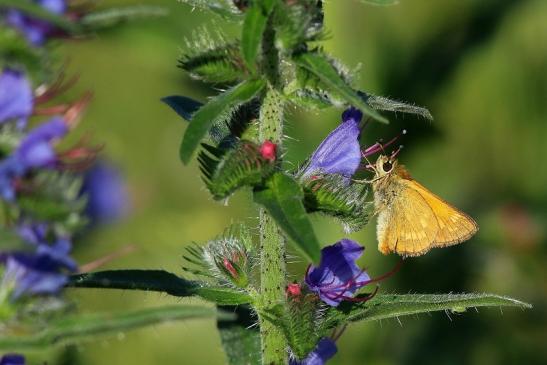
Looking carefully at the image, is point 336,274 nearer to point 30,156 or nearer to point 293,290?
point 293,290

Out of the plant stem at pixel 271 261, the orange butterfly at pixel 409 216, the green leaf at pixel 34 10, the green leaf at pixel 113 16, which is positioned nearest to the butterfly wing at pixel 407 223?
the orange butterfly at pixel 409 216

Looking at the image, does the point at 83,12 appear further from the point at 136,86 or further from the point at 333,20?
the point at 136,86

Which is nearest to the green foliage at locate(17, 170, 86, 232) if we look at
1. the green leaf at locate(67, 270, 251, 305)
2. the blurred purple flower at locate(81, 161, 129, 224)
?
the green leaf at locate(67, 270, 251, 305)

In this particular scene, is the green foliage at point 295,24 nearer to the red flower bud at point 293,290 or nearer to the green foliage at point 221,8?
the green foliage at point 221,8

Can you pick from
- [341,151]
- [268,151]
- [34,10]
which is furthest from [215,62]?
[34,10]

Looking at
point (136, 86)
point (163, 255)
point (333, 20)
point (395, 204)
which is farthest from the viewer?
point (136, 86)

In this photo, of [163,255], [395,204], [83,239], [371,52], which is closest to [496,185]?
[371,52]
